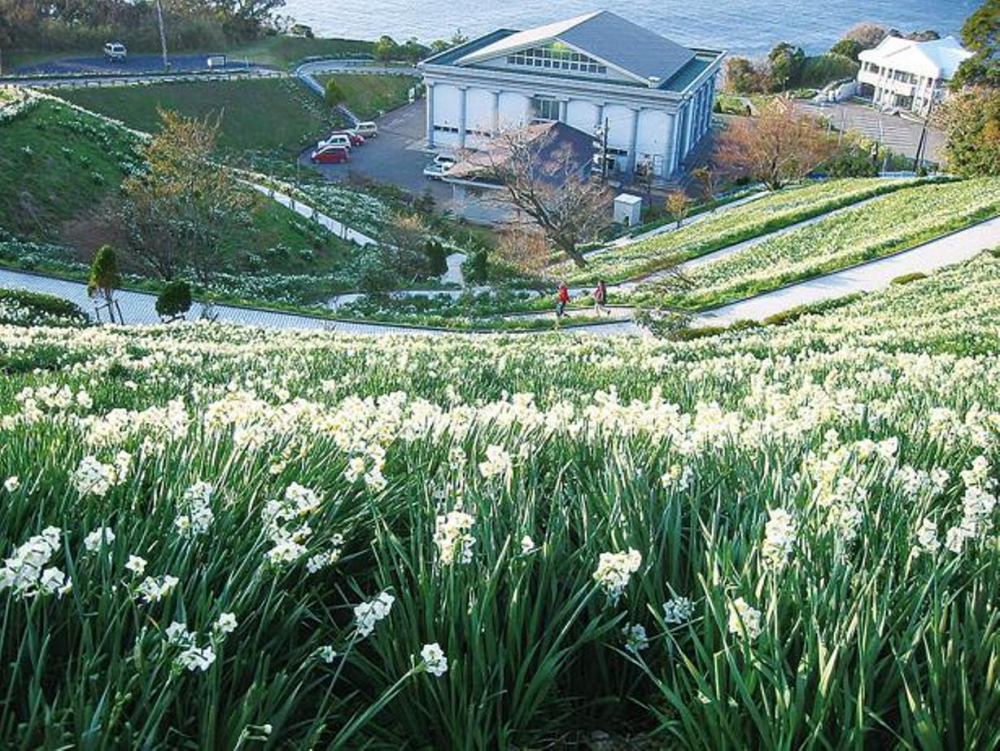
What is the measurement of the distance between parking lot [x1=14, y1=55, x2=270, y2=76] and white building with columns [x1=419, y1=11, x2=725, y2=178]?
1932cm

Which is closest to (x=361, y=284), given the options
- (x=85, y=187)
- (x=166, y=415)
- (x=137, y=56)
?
(x=85, y=187)

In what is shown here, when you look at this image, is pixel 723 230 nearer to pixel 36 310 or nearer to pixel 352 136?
pixel 36 310

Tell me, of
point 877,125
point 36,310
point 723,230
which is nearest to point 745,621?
point 36,310

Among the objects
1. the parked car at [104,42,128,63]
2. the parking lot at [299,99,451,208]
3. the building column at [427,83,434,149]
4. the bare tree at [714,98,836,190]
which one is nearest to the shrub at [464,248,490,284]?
the parking lot at [299,99,451,208]

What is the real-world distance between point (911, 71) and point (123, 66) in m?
70.3

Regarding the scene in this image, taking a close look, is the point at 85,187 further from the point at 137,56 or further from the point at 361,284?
the point at 137,56

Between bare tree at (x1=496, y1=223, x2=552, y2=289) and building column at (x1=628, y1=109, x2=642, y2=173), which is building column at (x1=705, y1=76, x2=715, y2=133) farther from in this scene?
bare tree at (x1=496, y1=223, x2=552, y2=289)

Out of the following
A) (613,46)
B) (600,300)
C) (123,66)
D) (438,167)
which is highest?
(613,46)

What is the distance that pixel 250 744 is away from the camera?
259 cm

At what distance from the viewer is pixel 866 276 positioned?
2817cm

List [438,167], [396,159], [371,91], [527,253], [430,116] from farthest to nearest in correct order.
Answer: [371,91] → [430,116] → [396,159] → [438,167] → [527,253]

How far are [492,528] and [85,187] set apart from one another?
40.1 meters

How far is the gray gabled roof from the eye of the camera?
7025 centimetres

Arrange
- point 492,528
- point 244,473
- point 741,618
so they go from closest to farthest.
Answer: point 741,618 → point 492,528 → point 244,473
